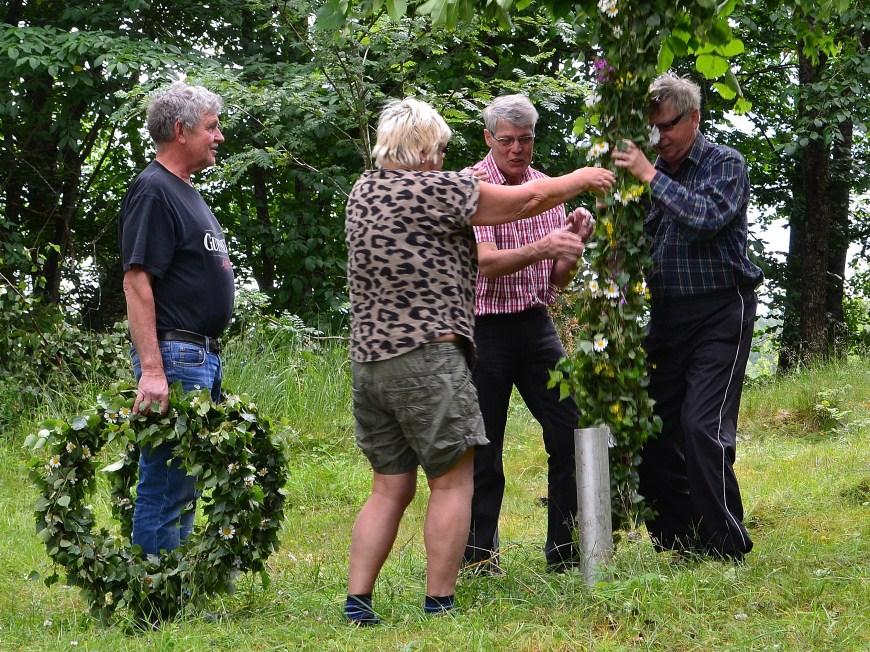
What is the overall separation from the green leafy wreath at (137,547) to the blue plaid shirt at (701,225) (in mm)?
1936

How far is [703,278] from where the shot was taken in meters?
4.44

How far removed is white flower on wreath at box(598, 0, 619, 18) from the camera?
4102 mm

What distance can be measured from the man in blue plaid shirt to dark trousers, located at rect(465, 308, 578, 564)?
1.35ft

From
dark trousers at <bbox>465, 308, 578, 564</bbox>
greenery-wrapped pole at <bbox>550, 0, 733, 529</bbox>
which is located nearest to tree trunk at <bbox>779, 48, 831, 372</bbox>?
dark trousers at <bbox>465, 308, 578, 564</bbox>

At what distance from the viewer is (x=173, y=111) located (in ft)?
14.6

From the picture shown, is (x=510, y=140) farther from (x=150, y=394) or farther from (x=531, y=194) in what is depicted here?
(x=150, y=394)

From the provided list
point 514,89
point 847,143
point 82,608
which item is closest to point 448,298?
point 82,608

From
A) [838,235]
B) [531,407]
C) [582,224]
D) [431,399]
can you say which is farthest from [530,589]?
[838,235]

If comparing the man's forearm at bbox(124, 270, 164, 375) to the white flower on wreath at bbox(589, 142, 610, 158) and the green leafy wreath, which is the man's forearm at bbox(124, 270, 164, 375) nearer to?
the green leafy wreath

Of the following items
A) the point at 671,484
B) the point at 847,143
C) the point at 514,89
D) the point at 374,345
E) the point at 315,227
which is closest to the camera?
the point at 374,345

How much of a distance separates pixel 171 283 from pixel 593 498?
1918 millimetres

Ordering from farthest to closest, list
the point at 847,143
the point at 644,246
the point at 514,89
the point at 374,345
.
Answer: the point at 847,143 → the point at 514,89 → the point at 644,246 → the point at 374,345

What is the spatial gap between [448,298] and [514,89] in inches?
259

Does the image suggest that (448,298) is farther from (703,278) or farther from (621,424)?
(703,278)
